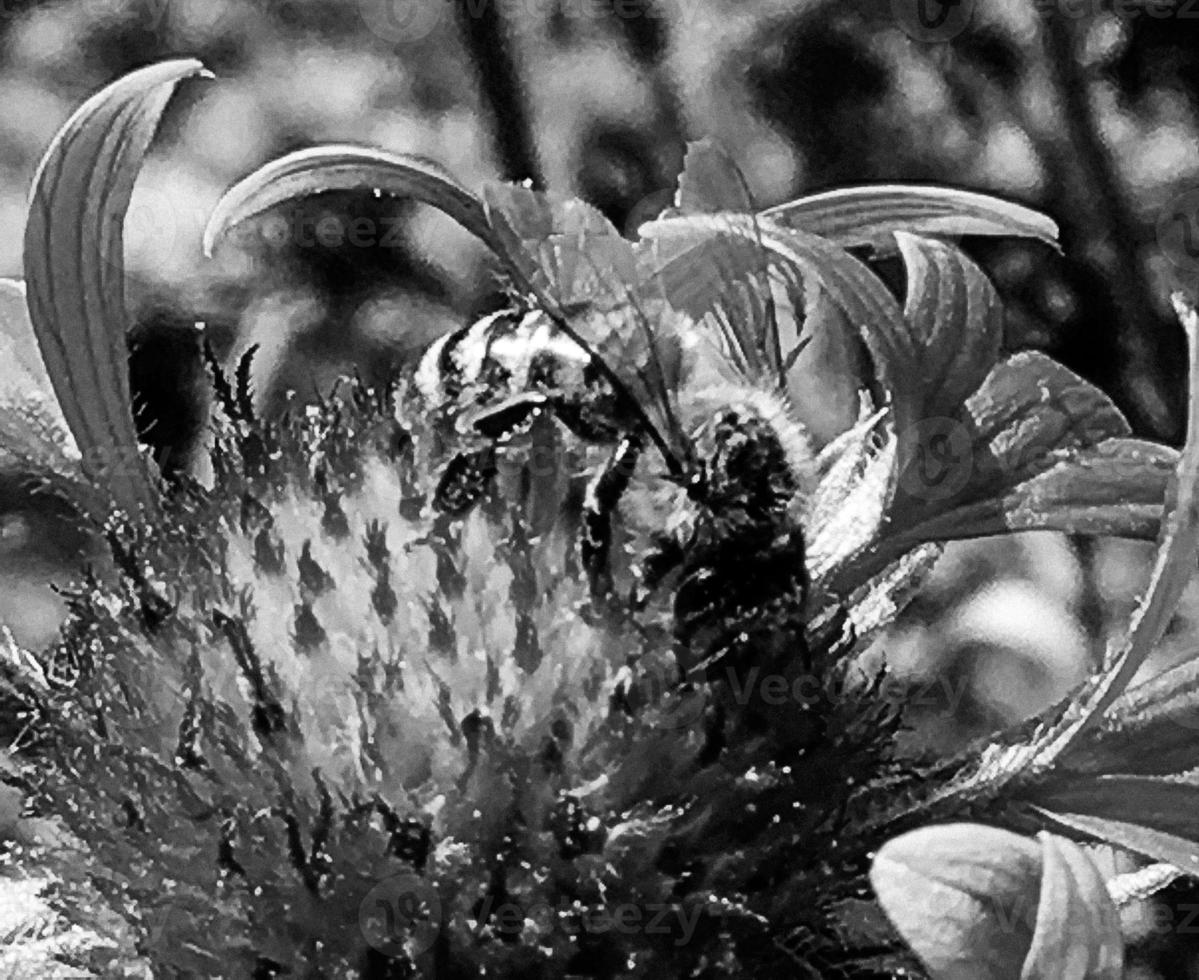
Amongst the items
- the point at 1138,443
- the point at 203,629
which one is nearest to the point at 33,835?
the point at 203,629

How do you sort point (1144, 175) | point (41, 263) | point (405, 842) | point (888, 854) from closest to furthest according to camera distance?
point (888, 854)
point (405, 842)
point (41, 263)
point (1144, 175)

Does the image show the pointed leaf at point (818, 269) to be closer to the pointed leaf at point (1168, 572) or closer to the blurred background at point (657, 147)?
the pointed leaf at point (1168, 572)

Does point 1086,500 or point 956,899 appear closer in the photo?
point 956,899

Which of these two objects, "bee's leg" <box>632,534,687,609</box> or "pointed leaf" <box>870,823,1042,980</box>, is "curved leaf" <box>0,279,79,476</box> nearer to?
"bee's leg" <box>632,534,687,609</box>

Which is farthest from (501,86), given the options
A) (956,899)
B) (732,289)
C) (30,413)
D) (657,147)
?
(956,899)

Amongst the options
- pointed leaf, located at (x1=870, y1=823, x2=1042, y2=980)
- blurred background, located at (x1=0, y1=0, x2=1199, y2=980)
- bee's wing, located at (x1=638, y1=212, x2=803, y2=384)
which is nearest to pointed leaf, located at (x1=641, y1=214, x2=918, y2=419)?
bee's wing, located at (x1=638, y1=212, x2=803, y2=384)

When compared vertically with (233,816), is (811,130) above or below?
above

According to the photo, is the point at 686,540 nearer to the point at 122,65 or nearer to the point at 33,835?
the point at 33,835

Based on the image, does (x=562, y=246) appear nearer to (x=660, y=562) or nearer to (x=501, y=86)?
(x=660, y=562)
